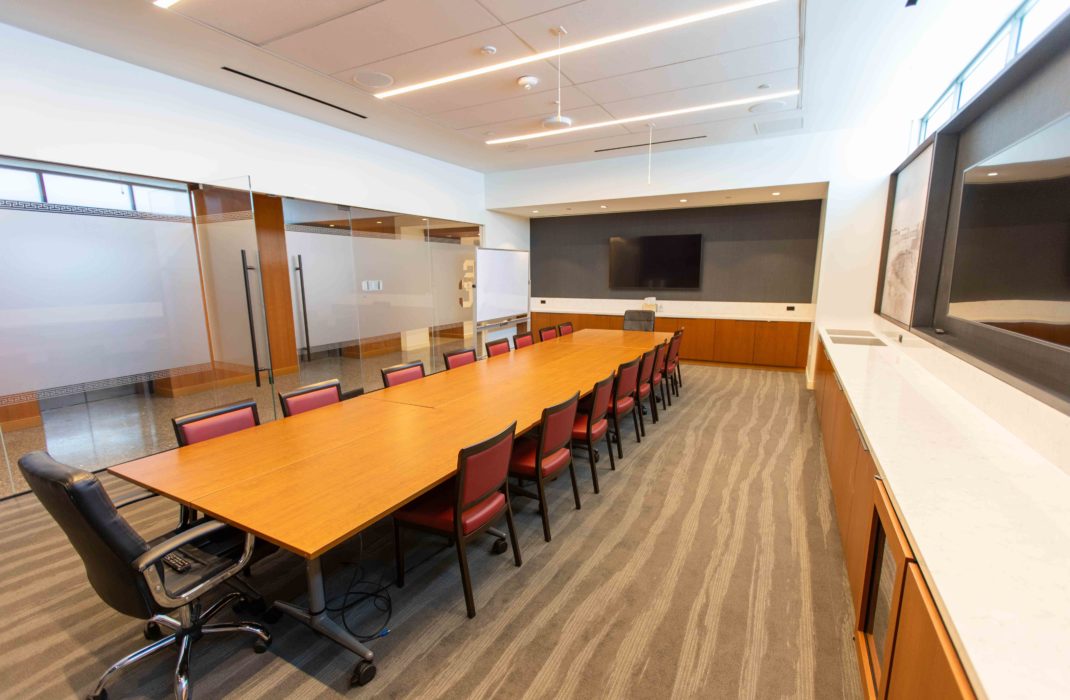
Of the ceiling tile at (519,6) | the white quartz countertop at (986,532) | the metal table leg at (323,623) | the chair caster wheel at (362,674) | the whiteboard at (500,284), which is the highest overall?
the ceiling tile at (519,6)

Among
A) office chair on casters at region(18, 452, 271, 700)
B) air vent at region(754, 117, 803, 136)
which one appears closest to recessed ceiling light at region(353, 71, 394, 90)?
office chair on casters at region(18, 452, 271, 700)

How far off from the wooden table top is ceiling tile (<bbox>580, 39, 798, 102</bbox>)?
111 inches

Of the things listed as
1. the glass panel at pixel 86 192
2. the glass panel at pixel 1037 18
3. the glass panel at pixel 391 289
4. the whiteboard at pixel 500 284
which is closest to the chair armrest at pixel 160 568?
the glass panel at pixel 86 192

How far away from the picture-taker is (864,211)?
5.74m

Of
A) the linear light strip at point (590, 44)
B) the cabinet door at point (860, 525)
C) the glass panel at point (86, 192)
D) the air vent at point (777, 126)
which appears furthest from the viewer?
the air vent at point (777, 126)

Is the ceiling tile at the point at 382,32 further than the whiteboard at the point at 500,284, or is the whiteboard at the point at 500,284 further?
the whiteboard at the point at 500,284

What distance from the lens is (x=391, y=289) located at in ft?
21.2

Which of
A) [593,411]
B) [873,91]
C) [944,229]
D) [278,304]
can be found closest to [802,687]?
[593,411]

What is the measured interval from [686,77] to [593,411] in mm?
3193

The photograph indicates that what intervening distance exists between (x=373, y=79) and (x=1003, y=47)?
4.96 meters

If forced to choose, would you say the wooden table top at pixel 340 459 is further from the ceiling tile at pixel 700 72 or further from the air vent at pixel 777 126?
the air vent at pixel 777 126

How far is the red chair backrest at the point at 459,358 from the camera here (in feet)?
14.9

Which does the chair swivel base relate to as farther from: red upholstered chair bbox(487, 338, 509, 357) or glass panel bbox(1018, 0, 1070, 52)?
glass panel bbox(1018, 0, 1070, 52)

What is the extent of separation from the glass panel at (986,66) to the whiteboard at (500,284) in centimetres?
583
